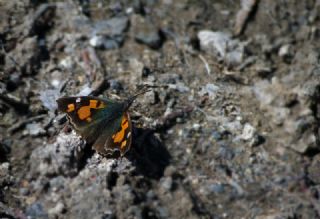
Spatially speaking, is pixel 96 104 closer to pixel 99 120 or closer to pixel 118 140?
pixel 99 120

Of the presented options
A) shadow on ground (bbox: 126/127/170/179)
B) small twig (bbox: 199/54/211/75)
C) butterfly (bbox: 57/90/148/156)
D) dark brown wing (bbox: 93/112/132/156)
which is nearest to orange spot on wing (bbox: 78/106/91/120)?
butterfly (bbox: 57/90/148/156)

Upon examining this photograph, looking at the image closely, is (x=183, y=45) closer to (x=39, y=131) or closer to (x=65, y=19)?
(x=65, y=19)

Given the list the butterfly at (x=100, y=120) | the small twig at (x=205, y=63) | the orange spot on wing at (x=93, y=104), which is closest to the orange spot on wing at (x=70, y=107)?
the butterfly at (x=100, y=120)

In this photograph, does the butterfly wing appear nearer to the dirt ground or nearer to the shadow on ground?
the dirt ground

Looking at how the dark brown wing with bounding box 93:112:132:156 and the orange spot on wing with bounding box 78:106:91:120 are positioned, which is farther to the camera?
the orange spot on wing with bounding box 78:106:91:120

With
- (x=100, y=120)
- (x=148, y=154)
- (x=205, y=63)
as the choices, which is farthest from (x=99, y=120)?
(x=205, y=63)

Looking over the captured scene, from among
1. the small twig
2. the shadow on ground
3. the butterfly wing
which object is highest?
the butterfly wing

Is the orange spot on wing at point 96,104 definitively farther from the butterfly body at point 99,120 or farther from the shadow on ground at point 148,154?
the shadow on ground at point 148,154
